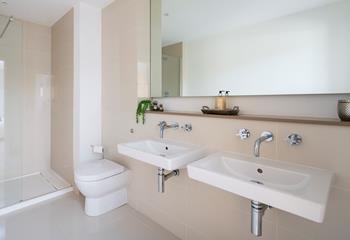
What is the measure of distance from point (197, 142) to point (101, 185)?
40.7 inches

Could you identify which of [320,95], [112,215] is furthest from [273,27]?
[112,215]

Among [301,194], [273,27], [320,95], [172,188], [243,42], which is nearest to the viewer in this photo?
[301,194]

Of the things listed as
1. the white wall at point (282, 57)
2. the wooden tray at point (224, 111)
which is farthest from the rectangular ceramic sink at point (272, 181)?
the white wall at point (282, 57)

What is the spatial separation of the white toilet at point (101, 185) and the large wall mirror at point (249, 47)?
956 mm

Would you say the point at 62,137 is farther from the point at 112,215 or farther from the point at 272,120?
the point at 272,120

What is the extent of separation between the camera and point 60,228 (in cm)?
179

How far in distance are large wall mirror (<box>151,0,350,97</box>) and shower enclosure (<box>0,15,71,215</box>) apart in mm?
1999

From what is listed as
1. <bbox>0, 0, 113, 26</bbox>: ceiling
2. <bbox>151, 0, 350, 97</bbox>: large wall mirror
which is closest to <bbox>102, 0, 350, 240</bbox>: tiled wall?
<bbox>151, 0, 350, 97</bbox>: large wall mirror

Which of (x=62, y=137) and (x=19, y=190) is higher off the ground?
(x=62, y=137)

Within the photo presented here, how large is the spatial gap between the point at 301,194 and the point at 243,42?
1.09 meters

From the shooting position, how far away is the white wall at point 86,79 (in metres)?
2.32

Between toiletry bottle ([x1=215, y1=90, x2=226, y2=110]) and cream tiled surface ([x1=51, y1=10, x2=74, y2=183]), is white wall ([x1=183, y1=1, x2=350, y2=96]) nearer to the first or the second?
toiletry bottle ([x1=215, y1=90, x2=226, y2=110])

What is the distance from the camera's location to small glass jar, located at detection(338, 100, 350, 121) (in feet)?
3.03

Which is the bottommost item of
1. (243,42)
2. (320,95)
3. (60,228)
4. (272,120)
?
(60,228)
